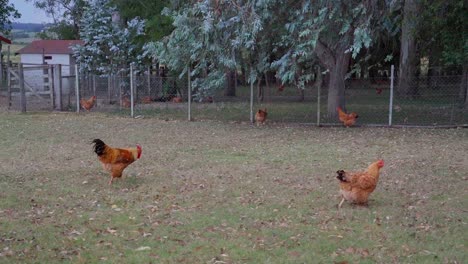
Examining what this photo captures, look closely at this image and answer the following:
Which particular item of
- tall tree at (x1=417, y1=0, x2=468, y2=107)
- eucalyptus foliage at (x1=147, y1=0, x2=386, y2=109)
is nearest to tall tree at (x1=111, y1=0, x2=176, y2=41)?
eucalyptus foliage at (x1=147, y1=0, x2=386, y2=109)

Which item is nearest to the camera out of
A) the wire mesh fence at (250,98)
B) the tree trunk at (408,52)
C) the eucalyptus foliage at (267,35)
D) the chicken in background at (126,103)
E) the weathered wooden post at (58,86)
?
the eucalyptus foliage at (267,35)

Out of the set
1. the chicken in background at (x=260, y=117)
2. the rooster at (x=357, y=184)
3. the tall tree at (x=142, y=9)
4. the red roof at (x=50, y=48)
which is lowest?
the rooster at (x=357, y=184)

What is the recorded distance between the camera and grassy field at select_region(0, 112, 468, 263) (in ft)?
17.9

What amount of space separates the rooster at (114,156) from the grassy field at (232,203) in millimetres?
298

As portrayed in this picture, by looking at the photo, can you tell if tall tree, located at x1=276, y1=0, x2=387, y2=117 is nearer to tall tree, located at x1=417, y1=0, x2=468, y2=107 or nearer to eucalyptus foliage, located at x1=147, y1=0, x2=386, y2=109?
eucalyptus foliage, located at x1=147, y1=0, x2=386, y2=109

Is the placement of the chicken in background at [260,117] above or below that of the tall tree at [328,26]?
below

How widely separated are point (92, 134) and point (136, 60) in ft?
38.3

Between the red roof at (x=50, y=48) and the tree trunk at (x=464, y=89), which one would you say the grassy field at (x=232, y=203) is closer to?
the tree trunk at (x=464, y=89)

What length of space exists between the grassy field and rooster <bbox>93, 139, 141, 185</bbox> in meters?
0.30

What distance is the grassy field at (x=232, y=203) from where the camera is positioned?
5453mm

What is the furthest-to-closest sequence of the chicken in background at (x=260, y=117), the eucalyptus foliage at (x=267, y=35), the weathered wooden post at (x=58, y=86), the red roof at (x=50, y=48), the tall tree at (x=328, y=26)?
1. the red roof at (x=50, y=48)
2. the weathered wooden post at (x=58, y=86)
3. the chicken in background at (x=260, y=117)
4. the eucalyptus foliage at (x=267, y=35)
5. the tall tree at (x=328, y=26)

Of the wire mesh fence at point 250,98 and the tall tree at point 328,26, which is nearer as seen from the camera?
the tall tree at point 328,26

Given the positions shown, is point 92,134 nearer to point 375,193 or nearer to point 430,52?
point 375,193

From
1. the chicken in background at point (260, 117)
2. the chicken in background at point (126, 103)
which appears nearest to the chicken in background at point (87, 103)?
the chicken in background at point (126, 103)
